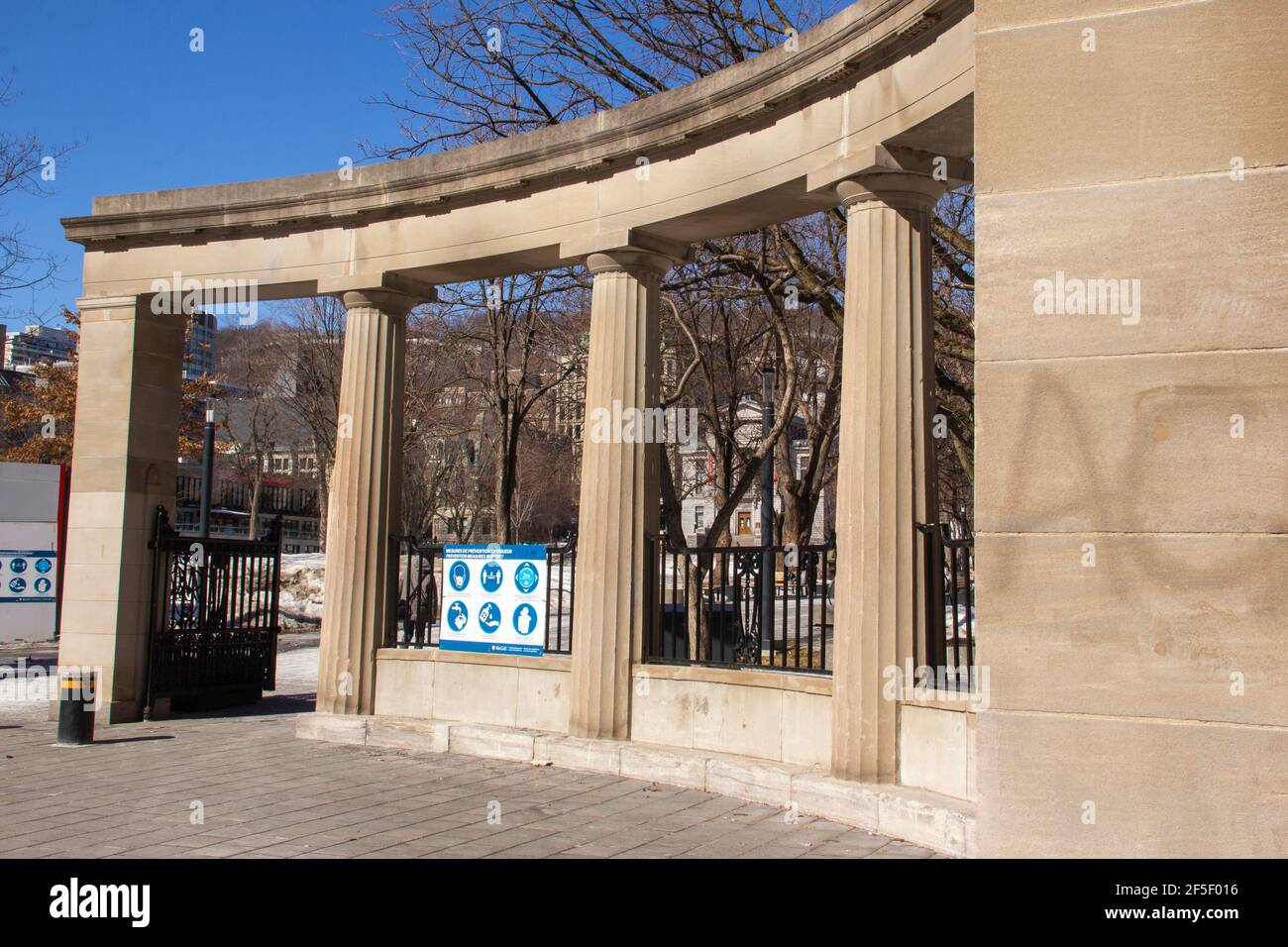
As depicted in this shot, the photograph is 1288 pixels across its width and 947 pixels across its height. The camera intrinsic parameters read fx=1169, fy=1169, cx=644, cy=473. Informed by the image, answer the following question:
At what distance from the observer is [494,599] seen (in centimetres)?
1262

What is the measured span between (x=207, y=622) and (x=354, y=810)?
724cm

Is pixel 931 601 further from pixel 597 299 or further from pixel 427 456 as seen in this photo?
pixel 427 456

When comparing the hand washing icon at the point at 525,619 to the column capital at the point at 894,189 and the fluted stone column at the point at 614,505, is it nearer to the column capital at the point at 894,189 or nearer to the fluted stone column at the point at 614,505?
the fluted stone column at the point at 614,505

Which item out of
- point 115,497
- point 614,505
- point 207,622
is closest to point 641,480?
point 614,505

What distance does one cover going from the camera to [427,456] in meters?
54.9

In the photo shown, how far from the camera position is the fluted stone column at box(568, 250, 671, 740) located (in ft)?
37.3

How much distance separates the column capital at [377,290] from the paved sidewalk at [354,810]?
198 inches

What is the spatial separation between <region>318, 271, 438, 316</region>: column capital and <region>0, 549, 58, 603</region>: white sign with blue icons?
1673 centimetres

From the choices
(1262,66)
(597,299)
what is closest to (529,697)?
(597,299)

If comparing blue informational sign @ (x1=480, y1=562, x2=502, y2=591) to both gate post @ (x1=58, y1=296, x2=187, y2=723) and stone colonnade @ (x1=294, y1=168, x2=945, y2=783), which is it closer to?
stone colonnade @ (x1=294, y1=168, x2=945, y2=783)

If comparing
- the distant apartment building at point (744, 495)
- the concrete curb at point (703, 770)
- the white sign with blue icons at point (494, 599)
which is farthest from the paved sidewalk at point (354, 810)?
the distant apartment building at point (744, 495)

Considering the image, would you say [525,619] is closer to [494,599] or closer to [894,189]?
[494,599]
